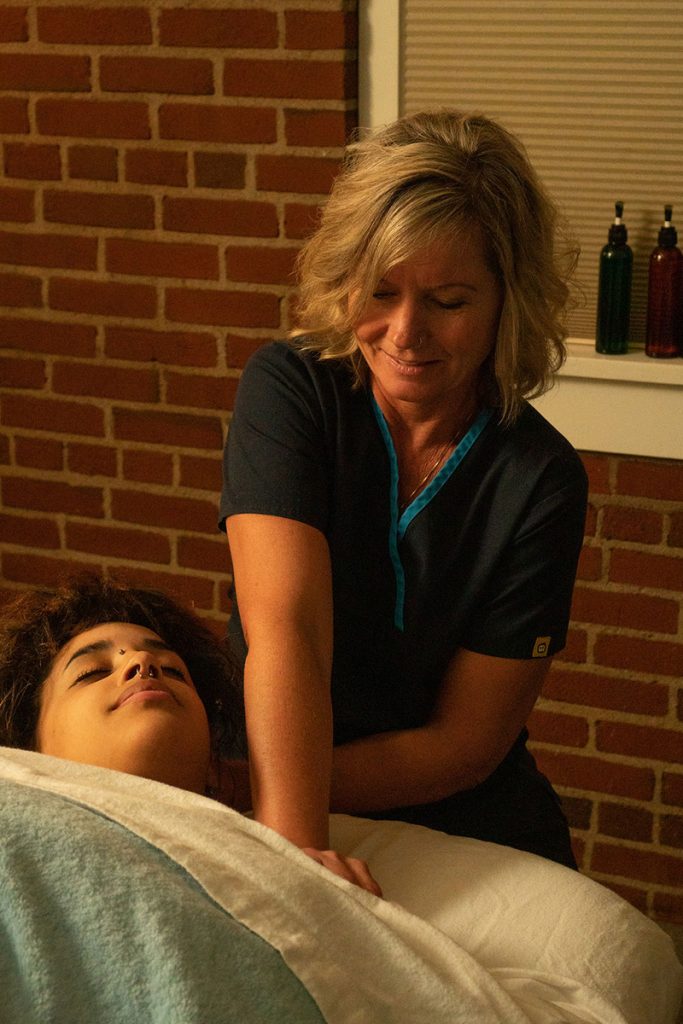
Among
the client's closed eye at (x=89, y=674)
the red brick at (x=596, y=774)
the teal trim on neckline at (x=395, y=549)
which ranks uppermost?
the teal trim on neckline at (x=395, y=549)

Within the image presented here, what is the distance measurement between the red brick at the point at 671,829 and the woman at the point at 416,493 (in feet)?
3.55

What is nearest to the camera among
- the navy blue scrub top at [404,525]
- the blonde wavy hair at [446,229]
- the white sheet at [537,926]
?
the white sheet at [537,926]

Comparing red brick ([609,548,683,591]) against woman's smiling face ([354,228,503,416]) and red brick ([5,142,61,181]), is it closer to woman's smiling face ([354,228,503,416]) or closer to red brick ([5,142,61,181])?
woman's smiling face ([354,228,503,416])

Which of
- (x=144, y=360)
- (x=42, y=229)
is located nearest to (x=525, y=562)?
(x=144, y=360)

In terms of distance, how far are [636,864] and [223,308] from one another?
1.44 metres

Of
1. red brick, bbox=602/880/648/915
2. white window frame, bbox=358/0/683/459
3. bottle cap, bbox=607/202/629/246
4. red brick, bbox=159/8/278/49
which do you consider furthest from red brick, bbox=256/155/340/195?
red brick, bbox=602/880/648/915

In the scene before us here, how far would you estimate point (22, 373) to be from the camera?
2.92 metres

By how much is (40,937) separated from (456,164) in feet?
2.96

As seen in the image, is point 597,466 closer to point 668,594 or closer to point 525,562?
point 668,594

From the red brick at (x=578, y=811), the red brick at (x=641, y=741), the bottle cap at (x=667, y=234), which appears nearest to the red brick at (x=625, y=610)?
the red brick at (x=641, y=741)

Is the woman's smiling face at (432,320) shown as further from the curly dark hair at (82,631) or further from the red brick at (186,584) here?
the red brick at (186,584)

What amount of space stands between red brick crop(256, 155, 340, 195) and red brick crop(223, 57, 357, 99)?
120 millimetres

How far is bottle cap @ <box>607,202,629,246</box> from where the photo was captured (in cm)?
242

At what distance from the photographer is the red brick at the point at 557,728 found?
2.67 meters
